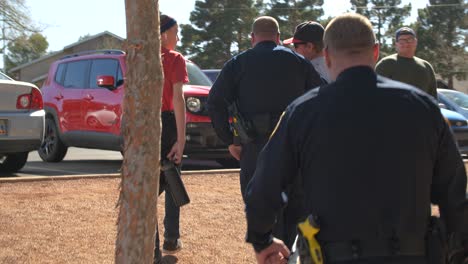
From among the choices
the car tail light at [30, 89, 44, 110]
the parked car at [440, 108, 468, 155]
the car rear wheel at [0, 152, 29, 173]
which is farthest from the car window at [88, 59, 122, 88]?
the parked car at [440, 108, 468, 155]

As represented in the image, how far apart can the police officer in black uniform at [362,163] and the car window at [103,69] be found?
8.56 m

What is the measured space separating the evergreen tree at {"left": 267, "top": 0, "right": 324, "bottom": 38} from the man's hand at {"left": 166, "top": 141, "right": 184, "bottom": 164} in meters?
50.2

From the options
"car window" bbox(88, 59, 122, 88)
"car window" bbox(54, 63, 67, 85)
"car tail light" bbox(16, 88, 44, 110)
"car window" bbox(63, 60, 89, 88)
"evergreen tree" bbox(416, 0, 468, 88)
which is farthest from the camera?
"evergreen tree" bbox(416, 0, 468, 88)

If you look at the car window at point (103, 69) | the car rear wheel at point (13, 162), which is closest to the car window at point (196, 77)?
the car window at point (103, 69)

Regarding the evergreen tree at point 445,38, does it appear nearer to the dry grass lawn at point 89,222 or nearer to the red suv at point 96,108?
the red suv at point 96,108

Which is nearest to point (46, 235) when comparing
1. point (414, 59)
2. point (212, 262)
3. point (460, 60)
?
point (212, 262)

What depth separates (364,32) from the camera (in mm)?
2633

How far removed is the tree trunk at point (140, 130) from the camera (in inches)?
139

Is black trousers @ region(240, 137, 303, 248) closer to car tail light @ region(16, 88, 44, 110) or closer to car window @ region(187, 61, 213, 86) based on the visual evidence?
car tail light @ region(16, 88, 44, 110)

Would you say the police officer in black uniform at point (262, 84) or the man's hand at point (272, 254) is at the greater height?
the police officer in black uniform at point (262, 84)

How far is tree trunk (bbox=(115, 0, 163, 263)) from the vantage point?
353cm

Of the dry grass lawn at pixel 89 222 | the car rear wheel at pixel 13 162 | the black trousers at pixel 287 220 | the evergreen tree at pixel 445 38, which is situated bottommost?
the dry grass lawn at pixel 89 222

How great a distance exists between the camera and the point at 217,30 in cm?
5603

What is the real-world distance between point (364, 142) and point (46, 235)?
4.27 metres
